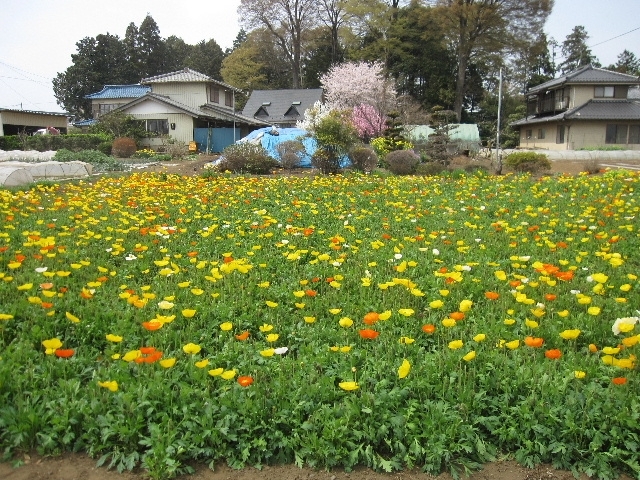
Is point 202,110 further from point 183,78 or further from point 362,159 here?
point 362,159

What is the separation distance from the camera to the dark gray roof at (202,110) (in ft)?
104

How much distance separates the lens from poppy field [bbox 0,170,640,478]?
2139mm

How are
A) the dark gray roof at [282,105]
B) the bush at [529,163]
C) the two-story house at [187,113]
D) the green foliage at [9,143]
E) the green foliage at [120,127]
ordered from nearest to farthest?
the bush at [529,163], the green foliage at [9,143], the green foliage at [120,127], the two-story house at [187,113], the dark gray roof at [282,105]

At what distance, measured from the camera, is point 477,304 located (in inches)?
141

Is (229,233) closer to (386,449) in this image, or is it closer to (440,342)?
(440,342)

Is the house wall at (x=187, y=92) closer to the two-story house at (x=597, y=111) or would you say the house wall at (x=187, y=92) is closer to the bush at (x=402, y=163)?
the bush at (x=402, y=163)

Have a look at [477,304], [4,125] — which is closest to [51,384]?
[477,304]

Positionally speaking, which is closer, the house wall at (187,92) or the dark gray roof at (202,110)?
the dark gray roof at (202,110)

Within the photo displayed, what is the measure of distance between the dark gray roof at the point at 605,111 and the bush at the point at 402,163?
70.6 feet

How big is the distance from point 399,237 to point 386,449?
3589mm

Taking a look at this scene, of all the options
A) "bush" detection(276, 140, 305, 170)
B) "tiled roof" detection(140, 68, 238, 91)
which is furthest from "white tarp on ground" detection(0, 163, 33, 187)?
"tiled roof" detection(140, 68, 238, 91)

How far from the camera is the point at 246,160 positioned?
50.6 ft

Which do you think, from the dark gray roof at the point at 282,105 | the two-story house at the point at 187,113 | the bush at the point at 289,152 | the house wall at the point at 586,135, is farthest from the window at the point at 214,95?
the house wall at the point at 586,135

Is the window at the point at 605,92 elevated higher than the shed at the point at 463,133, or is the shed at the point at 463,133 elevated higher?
the window at the point at 605,92
